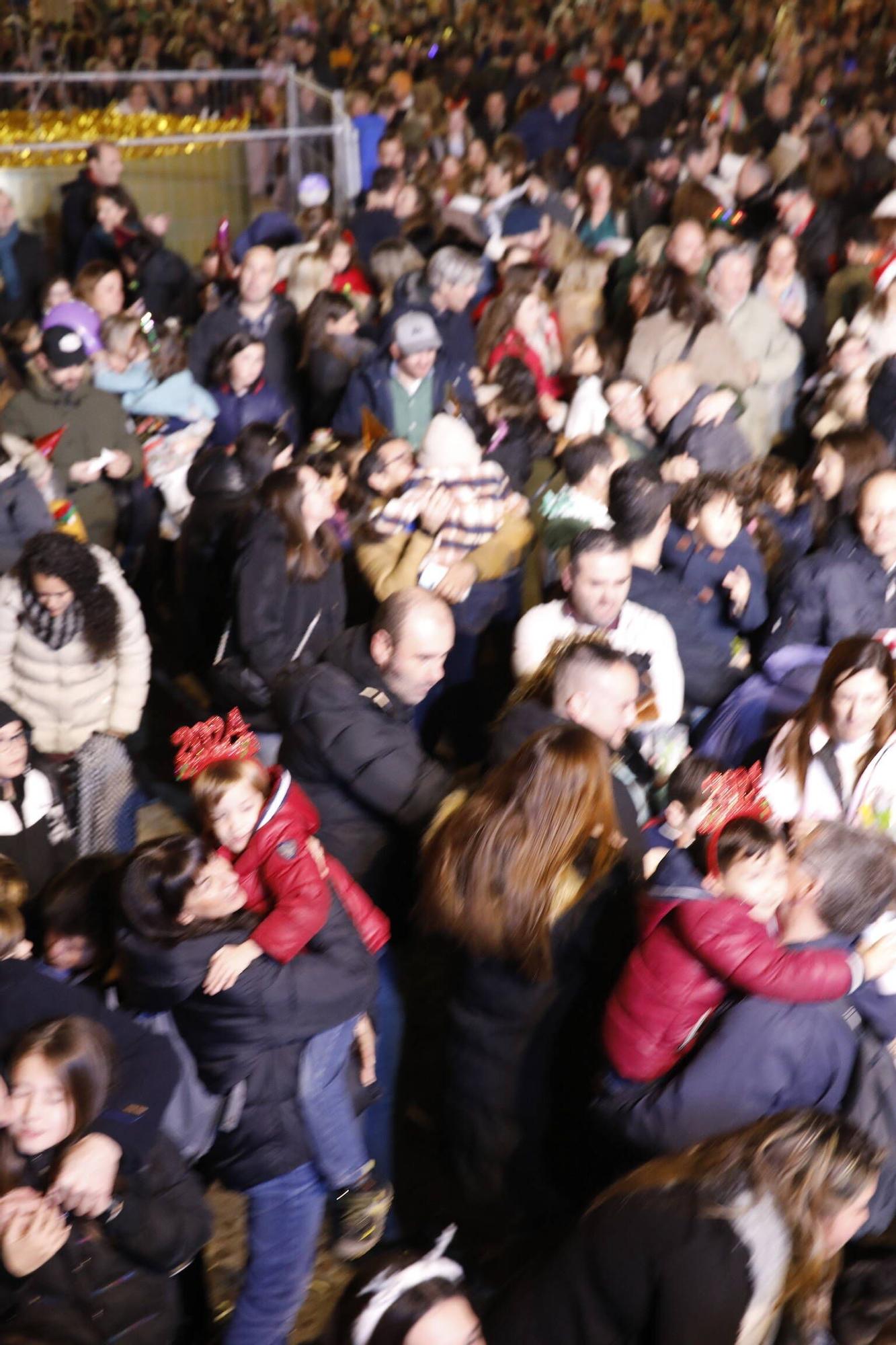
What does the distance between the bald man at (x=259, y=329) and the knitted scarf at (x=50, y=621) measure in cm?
259

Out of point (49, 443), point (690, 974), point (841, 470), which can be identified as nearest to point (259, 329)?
point (49, 443)

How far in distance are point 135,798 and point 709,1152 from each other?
262 centimetres

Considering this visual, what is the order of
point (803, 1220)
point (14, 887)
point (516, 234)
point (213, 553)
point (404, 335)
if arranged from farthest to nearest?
point (516, 234)
point (404, 335)
point (213, 553)
point (14, 887)
point (803, 1220)

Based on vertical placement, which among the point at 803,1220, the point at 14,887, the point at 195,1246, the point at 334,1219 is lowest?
the point at 334,1219

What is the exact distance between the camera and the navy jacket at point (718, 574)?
4344mm

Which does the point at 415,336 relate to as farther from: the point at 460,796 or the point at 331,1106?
the point at 331,1106

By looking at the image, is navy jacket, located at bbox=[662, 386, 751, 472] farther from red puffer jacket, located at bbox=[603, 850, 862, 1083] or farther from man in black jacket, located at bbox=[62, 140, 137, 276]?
man in black jacket, located at bbox=[62, 140, 137, 276]

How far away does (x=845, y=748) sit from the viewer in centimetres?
352

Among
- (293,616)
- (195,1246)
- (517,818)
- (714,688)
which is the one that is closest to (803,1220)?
(517,818)

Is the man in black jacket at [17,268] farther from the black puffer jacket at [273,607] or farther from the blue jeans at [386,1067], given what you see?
the blue jeans at [386,1067]

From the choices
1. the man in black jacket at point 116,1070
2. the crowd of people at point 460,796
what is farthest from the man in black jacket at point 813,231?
the man in black jacket at point 116,1070

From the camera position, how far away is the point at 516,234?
8.00 meters

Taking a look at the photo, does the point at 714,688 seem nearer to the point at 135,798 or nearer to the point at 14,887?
the point at 135,798

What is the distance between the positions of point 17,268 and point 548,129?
15.9ft
